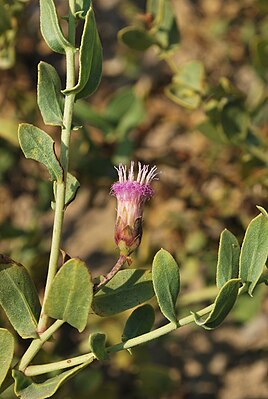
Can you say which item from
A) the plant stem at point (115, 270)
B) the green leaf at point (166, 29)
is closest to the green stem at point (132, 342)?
the plant stem at point (115, 270)

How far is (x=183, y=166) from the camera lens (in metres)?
2.53

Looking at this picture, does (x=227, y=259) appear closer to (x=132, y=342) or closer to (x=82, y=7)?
(x=132, y=342)

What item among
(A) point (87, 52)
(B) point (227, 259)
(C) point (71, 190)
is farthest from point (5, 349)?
Result: (A) point (87, 52)

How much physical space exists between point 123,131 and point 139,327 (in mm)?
1062

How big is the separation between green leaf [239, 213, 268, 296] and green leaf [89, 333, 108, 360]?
0.27m

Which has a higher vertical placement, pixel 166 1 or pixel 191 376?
pixel 166 1

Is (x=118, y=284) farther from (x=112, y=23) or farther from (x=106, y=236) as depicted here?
(x=112, y=23)

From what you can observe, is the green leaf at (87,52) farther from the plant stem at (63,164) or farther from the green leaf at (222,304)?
the green leaf at (222,304)

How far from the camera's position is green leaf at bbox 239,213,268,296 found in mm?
1342

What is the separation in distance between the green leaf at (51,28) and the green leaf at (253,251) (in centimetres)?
44

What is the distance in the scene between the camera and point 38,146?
1.35 metres

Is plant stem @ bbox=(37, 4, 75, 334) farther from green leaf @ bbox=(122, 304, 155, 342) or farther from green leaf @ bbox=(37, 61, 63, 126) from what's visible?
green leaf @ bbox=(122, 304, 155, 342)

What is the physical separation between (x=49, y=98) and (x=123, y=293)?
0.36m

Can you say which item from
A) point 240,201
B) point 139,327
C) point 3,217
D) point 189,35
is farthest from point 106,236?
point 139,327
